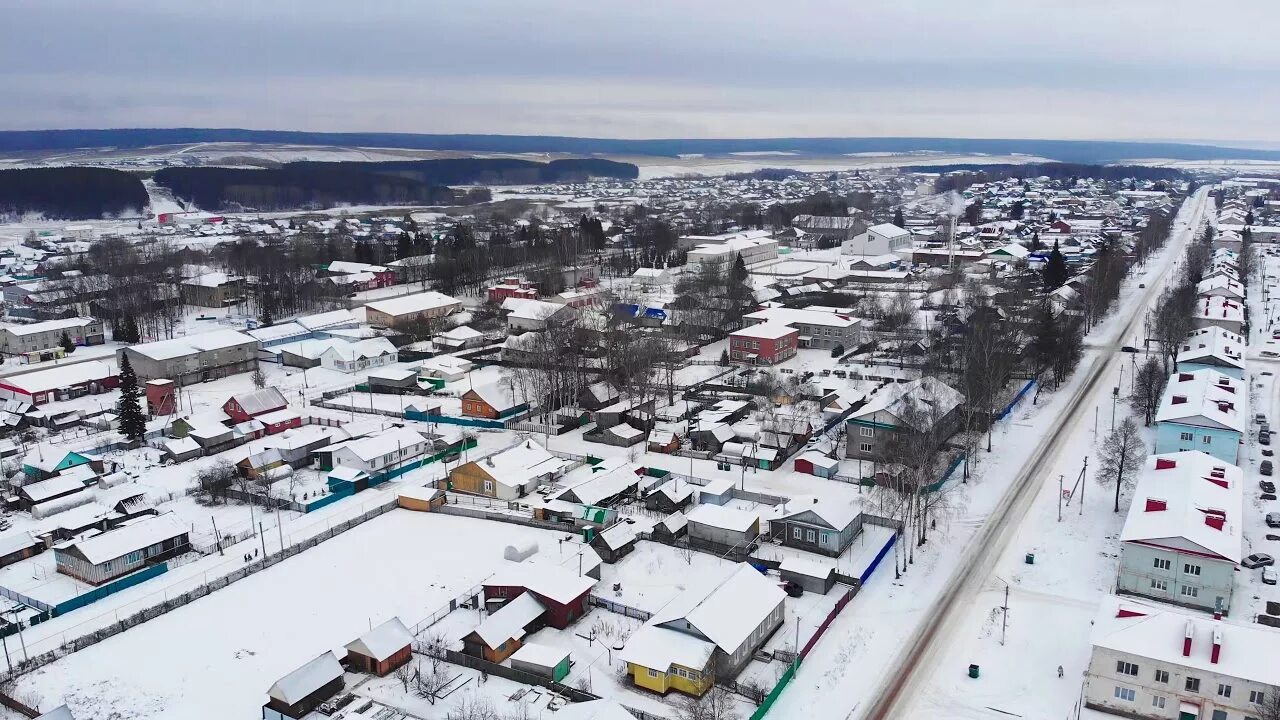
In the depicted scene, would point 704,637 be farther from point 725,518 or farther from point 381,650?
point 381,650

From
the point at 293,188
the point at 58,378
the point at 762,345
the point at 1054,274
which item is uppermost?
the point at 293,188

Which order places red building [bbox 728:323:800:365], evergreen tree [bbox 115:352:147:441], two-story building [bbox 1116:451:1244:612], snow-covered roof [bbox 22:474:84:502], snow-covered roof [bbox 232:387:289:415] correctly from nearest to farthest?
two-story building [bbox 1116:451:1244:612] → snow-covered roof [bbox 22:474:84:502] → evergreen tree [bbox 115:352:147:441] → snow-covered roof [bbox 232:387:289:415] → red building [bbox 728:323:800:365]

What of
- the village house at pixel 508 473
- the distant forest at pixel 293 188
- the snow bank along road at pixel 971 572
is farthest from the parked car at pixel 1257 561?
the distant forest at pixel 293 188

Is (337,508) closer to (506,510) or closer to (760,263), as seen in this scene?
(506,510)

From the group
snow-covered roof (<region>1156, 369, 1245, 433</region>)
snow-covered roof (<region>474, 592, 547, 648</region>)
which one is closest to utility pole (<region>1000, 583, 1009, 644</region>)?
snow-covered roof (<region>474, 592, 547, 648</region>)

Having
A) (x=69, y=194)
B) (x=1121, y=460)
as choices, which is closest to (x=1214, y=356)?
(x=1121, y=460)

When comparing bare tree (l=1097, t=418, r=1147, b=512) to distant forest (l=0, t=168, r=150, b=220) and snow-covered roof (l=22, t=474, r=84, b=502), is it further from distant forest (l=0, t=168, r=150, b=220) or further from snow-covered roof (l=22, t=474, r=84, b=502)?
distant forest (l=0, t=168, r=150, b=220)

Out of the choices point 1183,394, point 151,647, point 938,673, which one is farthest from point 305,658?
point 1183,394
